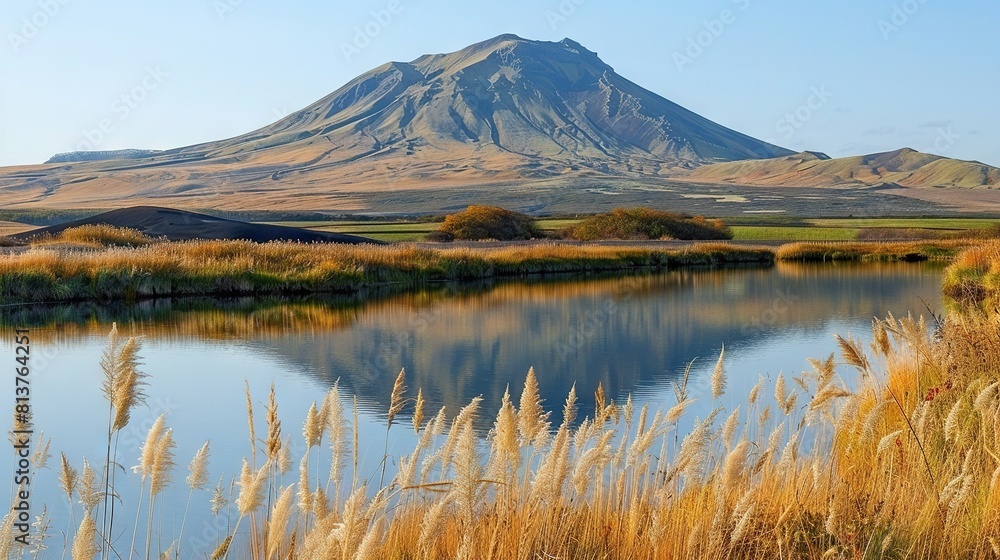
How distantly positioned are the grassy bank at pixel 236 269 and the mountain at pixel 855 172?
11689cm

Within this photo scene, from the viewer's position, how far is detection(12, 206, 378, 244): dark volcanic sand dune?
35.9 metres

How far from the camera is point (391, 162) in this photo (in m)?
148

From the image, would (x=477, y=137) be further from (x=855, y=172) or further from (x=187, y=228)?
(x=187, y=228)

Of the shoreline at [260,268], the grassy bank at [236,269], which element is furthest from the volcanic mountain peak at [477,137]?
the grassy bank at [236,269]

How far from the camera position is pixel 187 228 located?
37.0 m

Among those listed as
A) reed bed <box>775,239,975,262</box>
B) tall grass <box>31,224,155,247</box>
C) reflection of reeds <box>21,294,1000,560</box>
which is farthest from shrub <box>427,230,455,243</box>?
reflection of reeds <box>21,294,1000,560</box>

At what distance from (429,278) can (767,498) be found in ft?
78.7

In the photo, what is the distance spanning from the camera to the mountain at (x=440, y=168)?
4094 inches

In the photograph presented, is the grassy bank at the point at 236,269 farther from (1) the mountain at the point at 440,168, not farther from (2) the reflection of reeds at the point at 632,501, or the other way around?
(1) the mountain at the point at 440,168

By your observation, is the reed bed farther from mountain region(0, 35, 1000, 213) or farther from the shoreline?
mountain region(0, 35, 1000, 213)

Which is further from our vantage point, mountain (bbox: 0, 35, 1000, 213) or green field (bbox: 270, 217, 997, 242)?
mountain (bbox: 0, 35, 1000, 213)

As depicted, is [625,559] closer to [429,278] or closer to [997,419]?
[997,419]

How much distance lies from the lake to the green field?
2642 centimetres

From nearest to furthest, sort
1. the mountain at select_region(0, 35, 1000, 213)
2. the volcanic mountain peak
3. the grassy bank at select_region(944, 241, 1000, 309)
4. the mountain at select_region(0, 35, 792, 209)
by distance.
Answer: the grassy bank at select_region(944, 241, 1000, 309) → the mountain at select_region(0, 35, 1000, 213) → the mountain at select_region(0, 35, 792, 209) → the volcanic mountain peak
